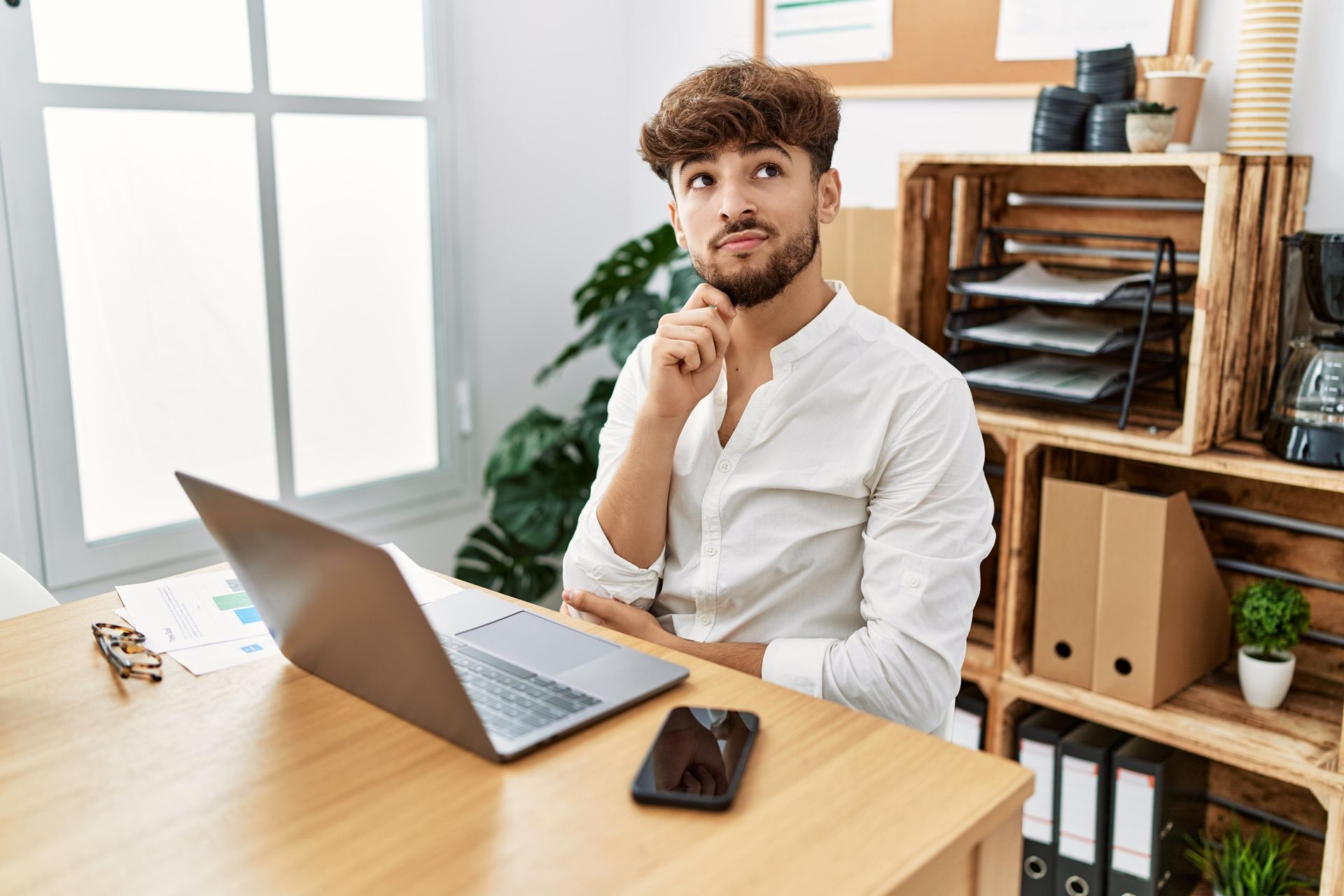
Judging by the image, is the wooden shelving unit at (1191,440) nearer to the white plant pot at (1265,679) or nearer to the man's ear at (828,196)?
the white plant pot at (1265,679)

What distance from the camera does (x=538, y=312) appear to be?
3.04m

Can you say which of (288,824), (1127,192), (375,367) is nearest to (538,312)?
(375,367)

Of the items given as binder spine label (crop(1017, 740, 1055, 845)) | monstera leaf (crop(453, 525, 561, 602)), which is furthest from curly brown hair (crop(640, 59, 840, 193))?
monstera leaf (crop(453, 525, 561, 602))

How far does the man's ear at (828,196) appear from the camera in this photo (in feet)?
4.83

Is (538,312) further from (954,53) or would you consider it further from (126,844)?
(126,844)

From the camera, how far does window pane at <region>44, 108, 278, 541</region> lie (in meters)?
2.24

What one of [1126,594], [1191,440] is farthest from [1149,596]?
[1191,440]

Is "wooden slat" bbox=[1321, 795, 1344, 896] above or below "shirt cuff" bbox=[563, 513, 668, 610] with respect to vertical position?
below

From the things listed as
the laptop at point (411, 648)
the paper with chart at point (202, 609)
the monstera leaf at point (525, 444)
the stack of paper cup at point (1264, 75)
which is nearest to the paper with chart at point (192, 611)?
the paper with chart at point (202, 609)

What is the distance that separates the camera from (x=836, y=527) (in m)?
1.38

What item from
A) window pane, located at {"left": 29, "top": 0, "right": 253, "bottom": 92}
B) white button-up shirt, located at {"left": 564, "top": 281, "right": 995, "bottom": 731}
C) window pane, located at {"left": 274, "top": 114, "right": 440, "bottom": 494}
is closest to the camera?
white button-up shirt, located at {"left": 564, "top": 281, "right": 995, "bottom": 731}

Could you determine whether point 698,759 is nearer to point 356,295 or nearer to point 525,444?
point 525,444

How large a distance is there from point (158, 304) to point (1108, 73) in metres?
1.89

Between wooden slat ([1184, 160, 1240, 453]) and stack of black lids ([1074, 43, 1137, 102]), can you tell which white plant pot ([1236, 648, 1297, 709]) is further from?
stack of black lids ([1074, 43, 1137, 102])
